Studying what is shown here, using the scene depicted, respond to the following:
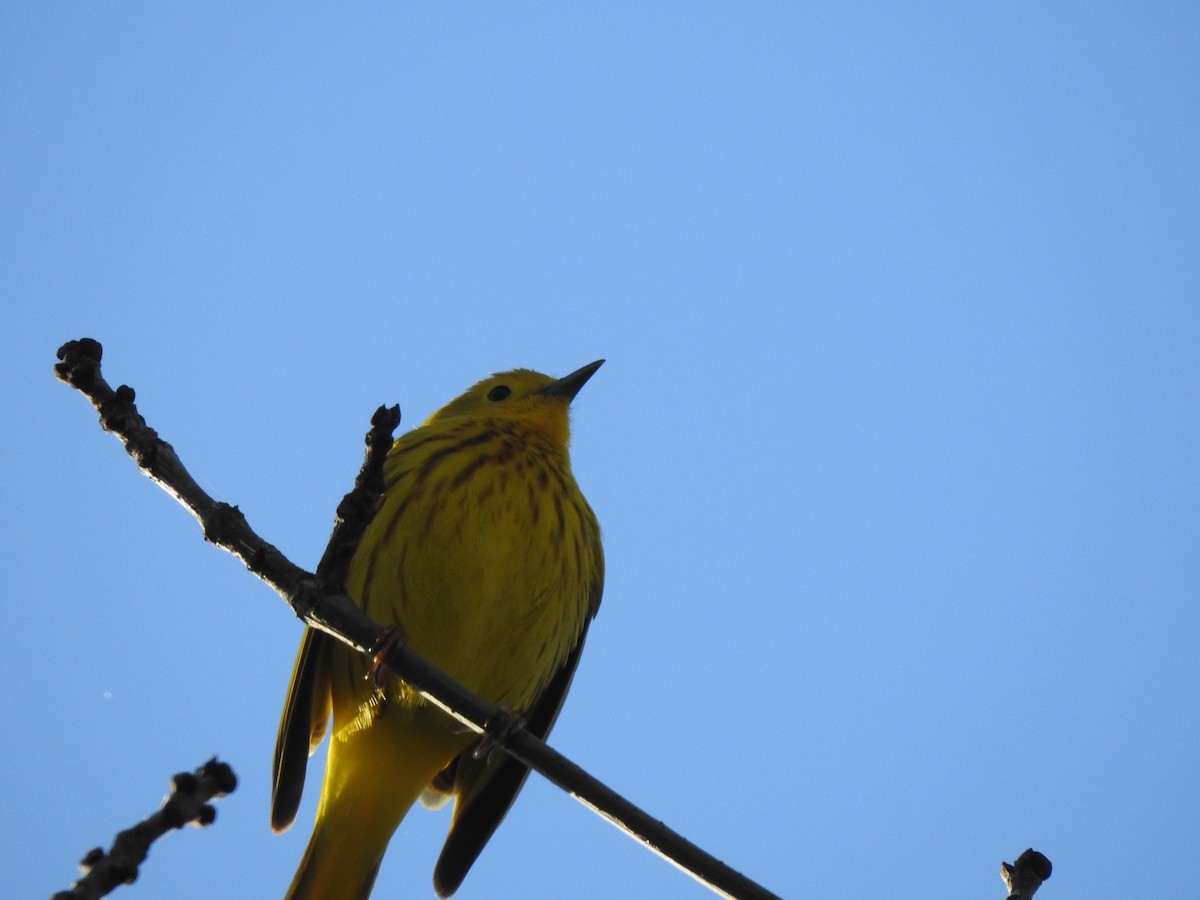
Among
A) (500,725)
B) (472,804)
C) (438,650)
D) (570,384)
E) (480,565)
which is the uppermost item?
(570,384)

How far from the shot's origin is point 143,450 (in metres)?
3.42

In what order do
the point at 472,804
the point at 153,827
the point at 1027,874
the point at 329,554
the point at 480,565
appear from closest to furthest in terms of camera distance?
1. the point at 153,827
2. the point at 1027,874
3. the point at 329,554
4. the point at 480,565
5. the point at 472,804

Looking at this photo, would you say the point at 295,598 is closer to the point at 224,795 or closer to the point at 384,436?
the point at 384,436

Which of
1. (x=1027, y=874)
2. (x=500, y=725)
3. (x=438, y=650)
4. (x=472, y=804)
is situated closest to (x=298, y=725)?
(x=438, y=650)

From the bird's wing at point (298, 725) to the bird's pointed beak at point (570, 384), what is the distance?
Result: 77.8 inches

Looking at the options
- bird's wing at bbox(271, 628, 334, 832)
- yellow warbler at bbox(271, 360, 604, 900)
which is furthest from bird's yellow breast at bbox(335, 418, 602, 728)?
bird's wing at bbox(271, 628, 334, 832)

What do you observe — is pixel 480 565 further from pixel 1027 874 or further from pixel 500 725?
pixel 1027 874

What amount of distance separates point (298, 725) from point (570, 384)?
2.41 m

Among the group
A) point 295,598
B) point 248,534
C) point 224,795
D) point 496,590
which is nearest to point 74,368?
point 248,534

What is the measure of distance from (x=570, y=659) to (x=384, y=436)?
256 cm

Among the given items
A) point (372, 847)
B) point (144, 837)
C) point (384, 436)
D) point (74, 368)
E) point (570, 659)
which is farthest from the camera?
point (570, 659)

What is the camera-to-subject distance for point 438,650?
473 centimetres

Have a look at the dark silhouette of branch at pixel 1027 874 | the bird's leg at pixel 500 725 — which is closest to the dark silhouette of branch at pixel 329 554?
the bird's leg at pixel 500 725

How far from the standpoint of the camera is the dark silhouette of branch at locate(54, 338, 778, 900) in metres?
3.23
